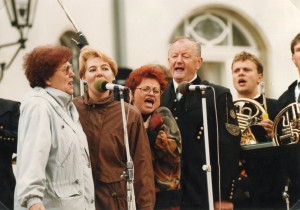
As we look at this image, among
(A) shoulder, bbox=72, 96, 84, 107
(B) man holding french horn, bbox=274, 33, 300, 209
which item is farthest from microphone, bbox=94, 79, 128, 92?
(B) man holding french horn, bbox=274, 33, 300, 209

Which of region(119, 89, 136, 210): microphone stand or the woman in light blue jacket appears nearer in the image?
the woman in light blue jacket

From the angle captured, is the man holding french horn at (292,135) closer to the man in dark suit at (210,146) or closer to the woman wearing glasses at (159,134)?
the man in dark suit at (210,146)

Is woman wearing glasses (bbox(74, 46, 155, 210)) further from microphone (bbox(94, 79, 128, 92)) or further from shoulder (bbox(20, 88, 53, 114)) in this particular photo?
shoulder (bbox(20, 88, 53, 114))

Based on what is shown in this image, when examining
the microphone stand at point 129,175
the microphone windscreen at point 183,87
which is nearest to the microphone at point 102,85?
the microphone stand at point 129,175

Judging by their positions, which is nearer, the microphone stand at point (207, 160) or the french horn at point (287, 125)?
the microphone stand at point (207, 160)

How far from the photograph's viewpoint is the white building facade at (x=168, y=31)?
34.3 ft

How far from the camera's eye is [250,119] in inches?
340

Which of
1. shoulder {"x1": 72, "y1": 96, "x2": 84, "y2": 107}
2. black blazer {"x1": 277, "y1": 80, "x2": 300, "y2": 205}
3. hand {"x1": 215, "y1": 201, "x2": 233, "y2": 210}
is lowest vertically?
hand {"x1": 215, "y1": 201, "x2": 233, "y2": 210}

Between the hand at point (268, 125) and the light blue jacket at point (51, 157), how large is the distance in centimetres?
190

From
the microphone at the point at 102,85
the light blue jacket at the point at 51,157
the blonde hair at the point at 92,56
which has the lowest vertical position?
the light blue jacket at the point at 51,157

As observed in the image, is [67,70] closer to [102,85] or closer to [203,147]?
[102,85]

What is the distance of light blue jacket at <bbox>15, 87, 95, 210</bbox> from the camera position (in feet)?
21.7

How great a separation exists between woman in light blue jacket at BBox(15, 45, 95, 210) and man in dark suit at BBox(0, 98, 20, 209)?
0.54 m

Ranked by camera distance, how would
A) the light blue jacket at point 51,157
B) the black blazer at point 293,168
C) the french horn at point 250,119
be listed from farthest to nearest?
the french horn at point 250,119 → the black blazer at point 293,168 → the light blue jacket at point 51,157
